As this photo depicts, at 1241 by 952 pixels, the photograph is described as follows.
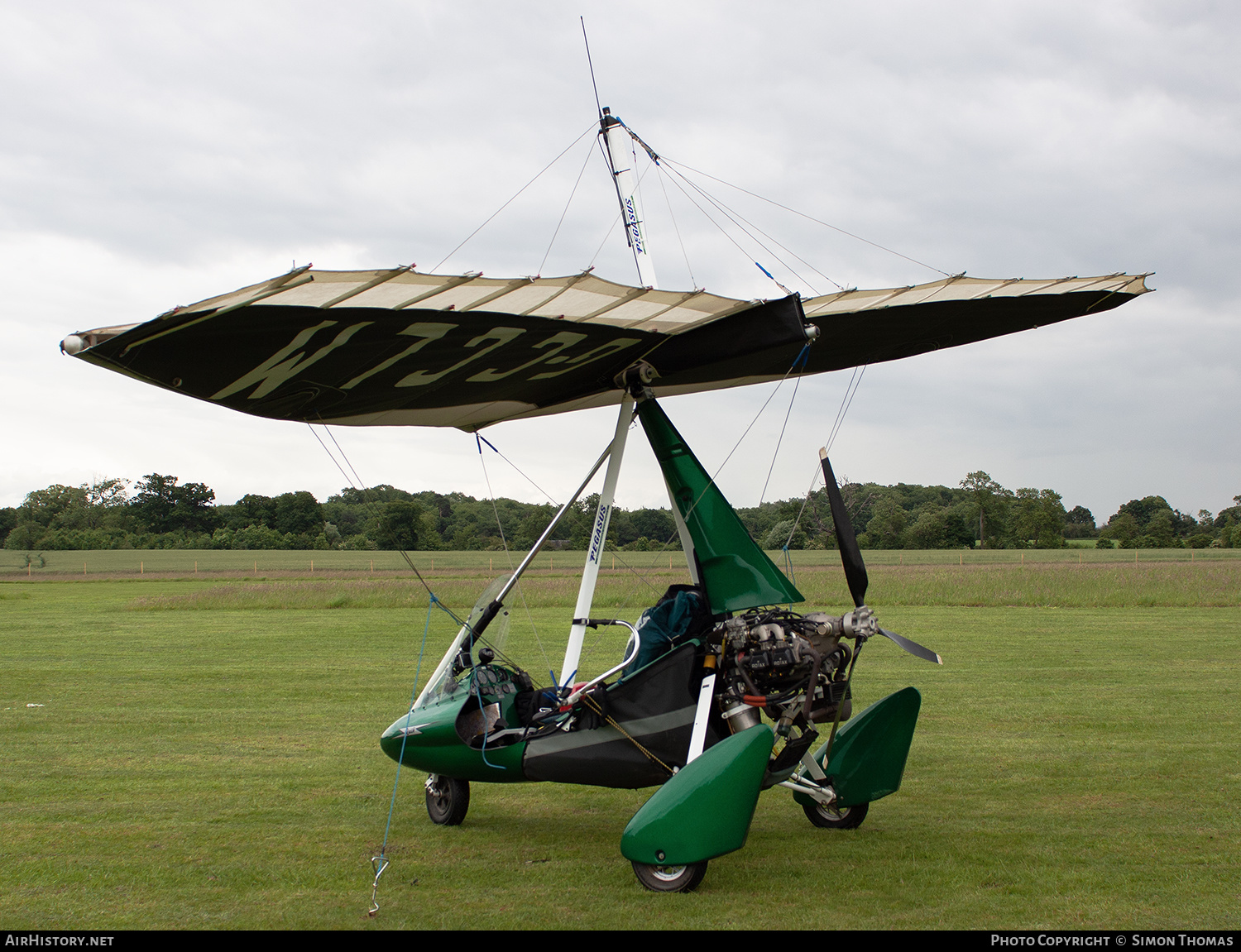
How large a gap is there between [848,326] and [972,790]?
360 centimetres

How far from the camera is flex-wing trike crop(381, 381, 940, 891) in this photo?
15.0 feet

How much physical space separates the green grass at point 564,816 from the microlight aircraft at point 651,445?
1.55ft

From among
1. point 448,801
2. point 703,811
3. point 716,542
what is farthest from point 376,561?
point 703,811

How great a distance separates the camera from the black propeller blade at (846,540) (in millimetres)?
5051

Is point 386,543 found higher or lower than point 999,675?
higher

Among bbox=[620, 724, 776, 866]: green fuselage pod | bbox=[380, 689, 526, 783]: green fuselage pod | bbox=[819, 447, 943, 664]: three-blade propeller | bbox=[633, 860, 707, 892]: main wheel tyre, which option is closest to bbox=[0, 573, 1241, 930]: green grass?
bbox=[633, 860, 707, 892]: main wheel tyre

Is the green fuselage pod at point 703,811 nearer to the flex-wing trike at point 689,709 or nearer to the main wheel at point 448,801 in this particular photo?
the flex-wing trike at point 689,709

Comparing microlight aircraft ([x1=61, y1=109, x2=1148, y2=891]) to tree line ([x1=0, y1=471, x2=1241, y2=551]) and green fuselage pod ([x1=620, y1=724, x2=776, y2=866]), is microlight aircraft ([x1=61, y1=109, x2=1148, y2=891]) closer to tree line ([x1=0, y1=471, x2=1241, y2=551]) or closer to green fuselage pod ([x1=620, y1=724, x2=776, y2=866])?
green fuselage pod ([x1=620, y1=724, x2=776, y2=866])

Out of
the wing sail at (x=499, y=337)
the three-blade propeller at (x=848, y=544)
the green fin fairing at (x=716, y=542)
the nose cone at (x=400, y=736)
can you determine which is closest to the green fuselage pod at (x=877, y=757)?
the three-blade propeller at (x=848, y=544)

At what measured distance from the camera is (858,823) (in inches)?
229

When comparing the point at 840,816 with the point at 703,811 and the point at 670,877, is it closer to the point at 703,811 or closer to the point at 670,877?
the point at 670,877

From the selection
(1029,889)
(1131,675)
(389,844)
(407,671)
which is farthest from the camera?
(407,671)

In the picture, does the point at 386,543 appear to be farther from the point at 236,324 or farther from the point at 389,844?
the point at 236,324

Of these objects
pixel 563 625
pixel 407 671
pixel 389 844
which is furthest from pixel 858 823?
pixel 563 625
